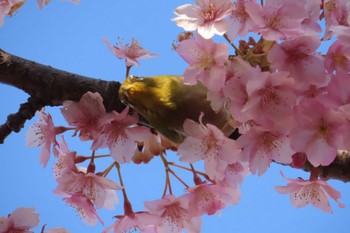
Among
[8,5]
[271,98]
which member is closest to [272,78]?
[271,98]

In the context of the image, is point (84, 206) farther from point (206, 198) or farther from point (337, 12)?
point (337, 12)

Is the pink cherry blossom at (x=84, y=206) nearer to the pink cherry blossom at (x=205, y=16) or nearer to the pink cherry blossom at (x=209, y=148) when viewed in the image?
the pink cherry blossom at (x=209, y=148)

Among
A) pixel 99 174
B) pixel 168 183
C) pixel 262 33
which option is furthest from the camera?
pixel 168 183

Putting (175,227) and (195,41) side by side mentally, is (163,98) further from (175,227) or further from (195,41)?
(175,227)

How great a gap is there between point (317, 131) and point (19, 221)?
2.23 ft

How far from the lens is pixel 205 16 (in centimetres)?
78

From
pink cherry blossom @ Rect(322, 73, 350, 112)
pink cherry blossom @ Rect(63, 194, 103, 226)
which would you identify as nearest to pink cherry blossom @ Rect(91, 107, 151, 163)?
pink cherry blossom @ Rect(63, 194, 103, 226)

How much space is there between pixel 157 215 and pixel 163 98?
25cm

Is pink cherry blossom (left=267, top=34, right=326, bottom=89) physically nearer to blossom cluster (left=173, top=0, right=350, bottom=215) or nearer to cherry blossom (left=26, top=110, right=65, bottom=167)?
blossom cluster (left=173, top=0, right=350, bottom=215)

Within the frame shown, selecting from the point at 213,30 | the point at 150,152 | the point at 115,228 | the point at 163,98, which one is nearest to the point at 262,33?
the point at 213,30

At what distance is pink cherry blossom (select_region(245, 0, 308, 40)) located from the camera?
0.70 metres

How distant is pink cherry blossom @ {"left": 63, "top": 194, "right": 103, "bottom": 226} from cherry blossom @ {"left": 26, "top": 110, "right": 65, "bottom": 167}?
0.10m

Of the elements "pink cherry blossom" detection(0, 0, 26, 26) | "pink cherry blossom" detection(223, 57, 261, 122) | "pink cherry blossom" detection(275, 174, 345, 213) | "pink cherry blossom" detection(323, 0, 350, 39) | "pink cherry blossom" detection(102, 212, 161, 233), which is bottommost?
"pink cherry blossom" detection(102, 212, 161, 233)

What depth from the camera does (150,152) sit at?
94cm
